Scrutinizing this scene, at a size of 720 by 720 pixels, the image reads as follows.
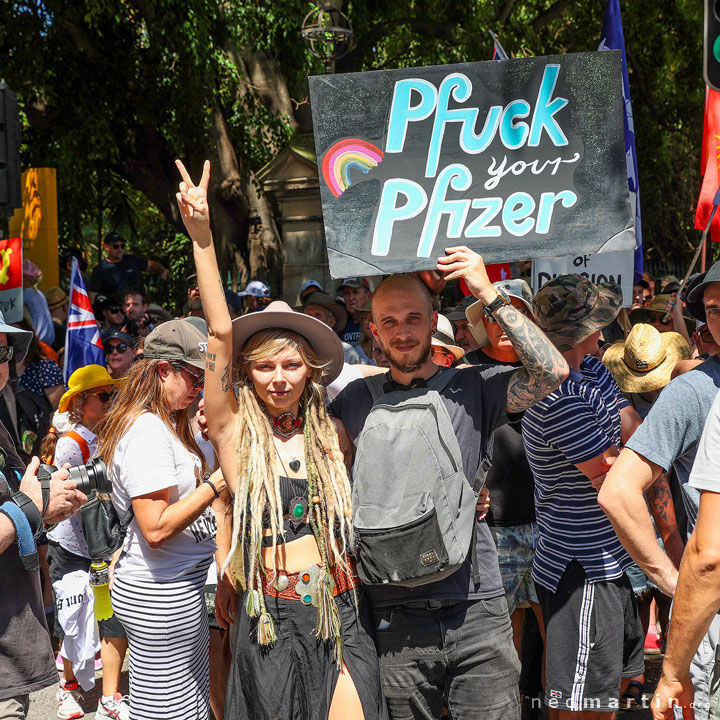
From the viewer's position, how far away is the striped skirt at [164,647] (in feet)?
12.0

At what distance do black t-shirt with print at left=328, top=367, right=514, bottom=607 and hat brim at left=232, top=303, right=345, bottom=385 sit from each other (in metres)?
0.23

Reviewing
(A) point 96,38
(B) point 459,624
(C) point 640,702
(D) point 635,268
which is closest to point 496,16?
(A) point 96,38

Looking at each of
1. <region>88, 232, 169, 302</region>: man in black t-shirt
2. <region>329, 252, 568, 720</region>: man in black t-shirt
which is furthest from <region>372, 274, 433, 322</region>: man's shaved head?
<region>88, 232, 169, 302</region>: man in black t-shirt

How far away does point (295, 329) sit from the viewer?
11.1 ft

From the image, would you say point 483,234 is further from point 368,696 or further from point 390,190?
point 368,696

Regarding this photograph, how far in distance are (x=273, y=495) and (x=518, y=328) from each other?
0.99m

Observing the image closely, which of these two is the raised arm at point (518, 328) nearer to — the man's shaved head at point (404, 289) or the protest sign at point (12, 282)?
the man's shaved head at point (404, 289)

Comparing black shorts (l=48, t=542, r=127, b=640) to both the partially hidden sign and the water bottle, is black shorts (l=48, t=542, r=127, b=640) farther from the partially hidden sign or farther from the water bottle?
the partially hidden sign

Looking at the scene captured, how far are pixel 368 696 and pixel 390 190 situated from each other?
1681 mm

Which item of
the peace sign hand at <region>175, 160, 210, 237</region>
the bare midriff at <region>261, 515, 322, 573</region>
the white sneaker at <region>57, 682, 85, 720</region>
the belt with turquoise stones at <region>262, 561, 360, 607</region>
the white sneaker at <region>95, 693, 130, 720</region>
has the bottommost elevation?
the white sneaker at <region>57, 682, 85, 720</region>

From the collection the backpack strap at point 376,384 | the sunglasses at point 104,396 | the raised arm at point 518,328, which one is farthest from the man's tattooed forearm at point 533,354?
the sunglasses at point 104,396

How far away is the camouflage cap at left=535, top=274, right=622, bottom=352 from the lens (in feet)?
12.7

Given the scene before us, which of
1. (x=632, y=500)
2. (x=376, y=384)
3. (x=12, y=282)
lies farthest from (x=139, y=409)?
(x=12, y=282)

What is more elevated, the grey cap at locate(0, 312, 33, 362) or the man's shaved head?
the man's shaved head
